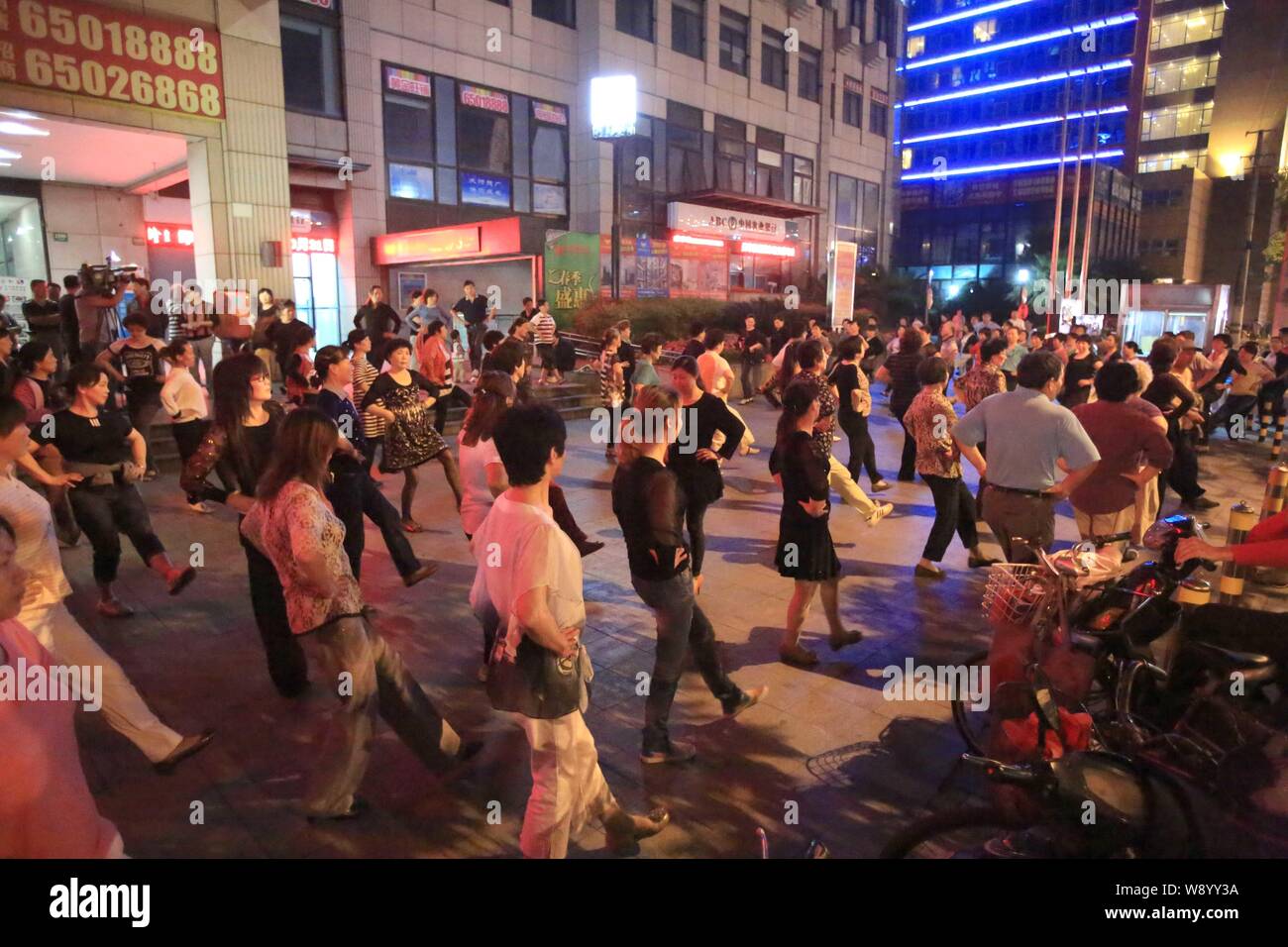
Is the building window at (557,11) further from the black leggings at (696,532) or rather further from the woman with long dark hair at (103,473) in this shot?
the black leggings at (696,532)

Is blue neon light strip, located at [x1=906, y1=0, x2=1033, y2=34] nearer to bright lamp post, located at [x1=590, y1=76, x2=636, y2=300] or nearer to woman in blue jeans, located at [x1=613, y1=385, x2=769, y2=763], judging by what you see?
bright lamp post, located at [x1=590, y1=76, x2=636, y2=300]

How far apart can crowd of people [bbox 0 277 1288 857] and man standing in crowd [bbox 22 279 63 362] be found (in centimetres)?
312

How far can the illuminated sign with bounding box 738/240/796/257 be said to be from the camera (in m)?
29.6

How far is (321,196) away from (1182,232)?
62.0 meters

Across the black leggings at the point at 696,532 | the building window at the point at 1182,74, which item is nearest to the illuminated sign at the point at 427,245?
the black leggings at the point at 696,532

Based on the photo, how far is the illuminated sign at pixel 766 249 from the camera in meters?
29.6

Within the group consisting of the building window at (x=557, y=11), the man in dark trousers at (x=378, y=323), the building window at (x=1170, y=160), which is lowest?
the man in dark trousers at (x=378, y=323)

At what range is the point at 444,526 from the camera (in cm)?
787

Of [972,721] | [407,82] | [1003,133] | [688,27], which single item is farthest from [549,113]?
[1003,133]

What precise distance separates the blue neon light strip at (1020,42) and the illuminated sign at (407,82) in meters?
50.1

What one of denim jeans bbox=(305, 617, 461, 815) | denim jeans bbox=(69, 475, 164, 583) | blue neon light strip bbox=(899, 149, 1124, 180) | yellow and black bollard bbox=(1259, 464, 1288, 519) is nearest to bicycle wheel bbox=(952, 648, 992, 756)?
denim jeans bbox=(305, 617, 461, 815)

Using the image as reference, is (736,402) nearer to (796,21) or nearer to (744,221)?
(744,221)

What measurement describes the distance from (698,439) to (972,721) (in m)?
2.51

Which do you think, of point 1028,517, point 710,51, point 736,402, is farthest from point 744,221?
point 1028,517
